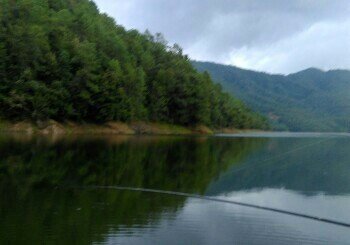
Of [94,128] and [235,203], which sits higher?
[94,128]

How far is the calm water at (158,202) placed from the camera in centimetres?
1230

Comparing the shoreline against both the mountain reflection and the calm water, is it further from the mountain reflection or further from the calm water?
the calm water

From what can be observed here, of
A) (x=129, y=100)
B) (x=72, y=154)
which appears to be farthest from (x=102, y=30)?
(x=72, y=154)

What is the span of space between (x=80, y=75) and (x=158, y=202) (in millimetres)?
61206

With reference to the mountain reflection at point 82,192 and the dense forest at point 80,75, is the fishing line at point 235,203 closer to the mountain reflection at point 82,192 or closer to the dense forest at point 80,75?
the mountain reflection at point 82,192

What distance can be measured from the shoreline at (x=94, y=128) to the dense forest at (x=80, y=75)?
121 cm

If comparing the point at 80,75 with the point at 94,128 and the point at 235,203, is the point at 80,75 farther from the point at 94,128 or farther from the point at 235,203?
the point at 235,203

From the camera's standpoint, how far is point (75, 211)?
1470 centimetres

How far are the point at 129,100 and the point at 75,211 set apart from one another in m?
69.0

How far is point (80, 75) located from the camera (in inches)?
2977

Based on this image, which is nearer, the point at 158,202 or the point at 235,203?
the point at 158,202

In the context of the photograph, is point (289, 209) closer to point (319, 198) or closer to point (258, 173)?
point (319, 198)

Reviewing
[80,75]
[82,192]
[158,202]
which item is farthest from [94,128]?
[158,202]

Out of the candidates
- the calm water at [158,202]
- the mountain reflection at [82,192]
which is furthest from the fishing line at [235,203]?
the mountain reflection at [82,192]
